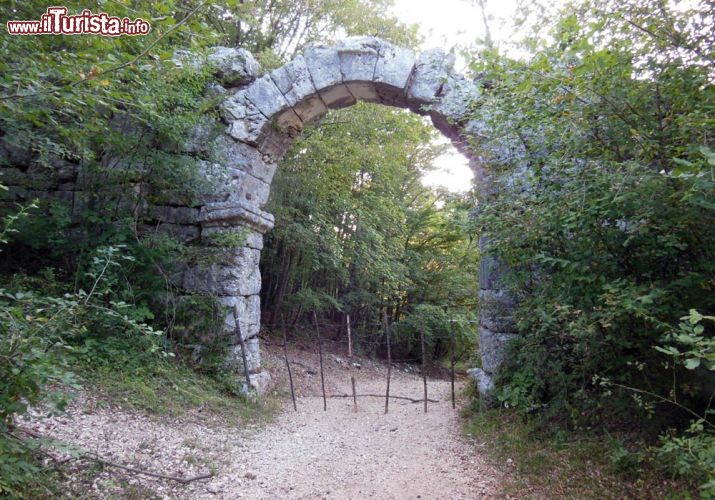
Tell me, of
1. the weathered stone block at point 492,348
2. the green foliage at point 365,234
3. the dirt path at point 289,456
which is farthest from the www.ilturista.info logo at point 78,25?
the green foliage at point 365,234

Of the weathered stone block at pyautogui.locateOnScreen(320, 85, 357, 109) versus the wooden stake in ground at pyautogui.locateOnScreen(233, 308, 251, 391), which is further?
the weathered stone block at pyautogui.locateOnScreen(320, 85, 357, 109)

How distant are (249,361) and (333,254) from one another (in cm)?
298

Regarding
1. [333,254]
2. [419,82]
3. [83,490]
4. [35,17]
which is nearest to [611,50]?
[419,82]

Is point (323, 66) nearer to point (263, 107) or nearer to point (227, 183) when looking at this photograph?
point (263, 107)

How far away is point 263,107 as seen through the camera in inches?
240

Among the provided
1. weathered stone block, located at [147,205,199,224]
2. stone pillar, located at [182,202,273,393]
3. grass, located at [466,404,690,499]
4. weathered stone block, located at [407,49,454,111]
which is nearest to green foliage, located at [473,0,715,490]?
grass, located at [466,404,690,499]

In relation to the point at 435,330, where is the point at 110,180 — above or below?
above

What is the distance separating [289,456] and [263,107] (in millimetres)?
4285

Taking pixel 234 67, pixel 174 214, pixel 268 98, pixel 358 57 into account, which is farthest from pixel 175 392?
pixel 358 57

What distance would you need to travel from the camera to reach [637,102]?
2.61 meters

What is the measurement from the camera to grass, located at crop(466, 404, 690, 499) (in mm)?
2756

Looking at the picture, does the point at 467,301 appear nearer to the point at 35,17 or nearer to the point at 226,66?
the point at 226,66

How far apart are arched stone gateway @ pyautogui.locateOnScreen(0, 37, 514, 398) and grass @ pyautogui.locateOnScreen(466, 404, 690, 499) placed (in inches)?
128

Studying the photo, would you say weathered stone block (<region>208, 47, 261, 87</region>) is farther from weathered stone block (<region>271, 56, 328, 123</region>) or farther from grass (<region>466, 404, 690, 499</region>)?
grass (<region>466, 404, 690, 499</region>)
